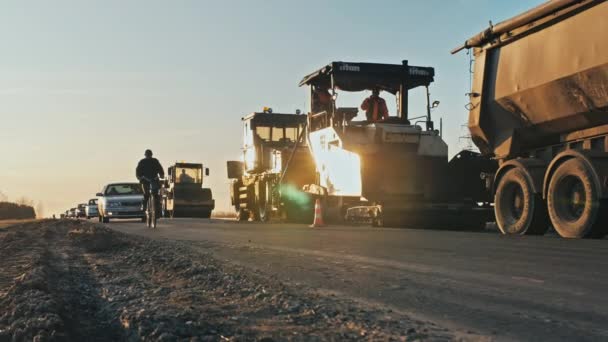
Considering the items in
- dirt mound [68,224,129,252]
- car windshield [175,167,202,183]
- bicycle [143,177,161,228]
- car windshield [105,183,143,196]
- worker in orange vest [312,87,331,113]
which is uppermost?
worker in orange vest [312,87,331,113]

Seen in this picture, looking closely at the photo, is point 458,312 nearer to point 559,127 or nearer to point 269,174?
point 559,127

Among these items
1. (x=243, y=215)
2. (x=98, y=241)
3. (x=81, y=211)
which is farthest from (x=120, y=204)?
(x=81, y=211)

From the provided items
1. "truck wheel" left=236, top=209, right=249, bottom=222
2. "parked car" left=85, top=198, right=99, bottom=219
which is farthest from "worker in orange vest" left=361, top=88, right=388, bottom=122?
"parked car" left=85, top=198, right=99, bottom=219

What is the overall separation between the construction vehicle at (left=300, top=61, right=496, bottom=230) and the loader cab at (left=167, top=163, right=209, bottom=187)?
21823 mm

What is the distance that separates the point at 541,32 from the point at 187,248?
21.8 feet

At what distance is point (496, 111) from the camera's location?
12.9 meters

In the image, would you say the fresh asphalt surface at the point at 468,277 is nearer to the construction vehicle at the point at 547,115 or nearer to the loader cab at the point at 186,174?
the construction vehicle at the point at 547,115

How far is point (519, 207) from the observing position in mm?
12414

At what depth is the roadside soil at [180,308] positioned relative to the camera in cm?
363

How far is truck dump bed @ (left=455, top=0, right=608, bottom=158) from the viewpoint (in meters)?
10.3

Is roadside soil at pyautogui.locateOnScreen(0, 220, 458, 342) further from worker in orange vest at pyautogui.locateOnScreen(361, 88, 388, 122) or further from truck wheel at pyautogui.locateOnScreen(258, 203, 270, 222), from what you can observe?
truck wheel at pyautogui.locateOnScreen(258, 203, 270, 222)

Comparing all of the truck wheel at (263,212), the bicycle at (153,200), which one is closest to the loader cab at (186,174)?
the truck wheel at (263,212)

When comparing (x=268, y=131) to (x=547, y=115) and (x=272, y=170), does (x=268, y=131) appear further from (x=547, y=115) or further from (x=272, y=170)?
(x=547, y=115)

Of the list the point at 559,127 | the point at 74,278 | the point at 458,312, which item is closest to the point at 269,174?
the point at 559,127
